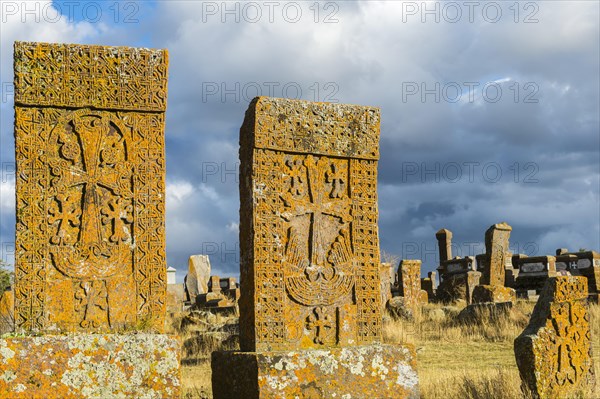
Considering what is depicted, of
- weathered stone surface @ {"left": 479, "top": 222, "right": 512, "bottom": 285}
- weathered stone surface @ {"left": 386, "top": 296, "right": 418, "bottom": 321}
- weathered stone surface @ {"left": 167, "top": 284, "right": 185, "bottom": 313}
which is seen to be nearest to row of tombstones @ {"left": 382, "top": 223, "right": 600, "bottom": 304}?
weathered stone surface @ {"left": 479, "top": 222, "right": 512, "bottom": 285}

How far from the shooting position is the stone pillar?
28359 millimetres

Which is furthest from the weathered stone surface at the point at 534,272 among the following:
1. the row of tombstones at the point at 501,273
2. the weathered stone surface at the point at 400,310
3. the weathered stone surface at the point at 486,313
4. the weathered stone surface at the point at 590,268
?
the weathered stone surface at the point at 486,313

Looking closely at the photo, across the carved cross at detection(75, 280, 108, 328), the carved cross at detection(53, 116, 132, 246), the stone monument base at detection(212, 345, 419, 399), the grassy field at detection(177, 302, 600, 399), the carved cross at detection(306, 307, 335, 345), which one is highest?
the carved cross at detection(53, 116, 132, 246)

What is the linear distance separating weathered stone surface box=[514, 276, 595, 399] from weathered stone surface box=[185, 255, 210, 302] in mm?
19101

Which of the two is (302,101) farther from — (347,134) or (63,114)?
(63,114)

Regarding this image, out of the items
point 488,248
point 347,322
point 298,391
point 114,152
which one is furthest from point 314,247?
point 488,248

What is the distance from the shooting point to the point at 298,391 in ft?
17.3

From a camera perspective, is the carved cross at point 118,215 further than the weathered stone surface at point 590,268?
No

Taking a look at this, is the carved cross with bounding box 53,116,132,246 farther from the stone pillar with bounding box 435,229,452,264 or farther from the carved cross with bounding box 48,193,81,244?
the stone pillar with bounding box 435,229,452,264

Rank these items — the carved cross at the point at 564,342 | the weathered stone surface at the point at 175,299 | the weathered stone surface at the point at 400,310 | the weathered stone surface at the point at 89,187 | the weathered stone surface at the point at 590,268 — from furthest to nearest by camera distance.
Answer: the weathered stone surface at the point at 590,268 < the weathered stone surface at the point at 175,299 < the weathered stone surface at the point at 400,310 < the carved cross at the point at 564,342 < the weathered stone surface at the point at 89,187

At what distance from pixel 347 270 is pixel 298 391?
3.33 ft

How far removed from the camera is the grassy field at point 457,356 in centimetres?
695

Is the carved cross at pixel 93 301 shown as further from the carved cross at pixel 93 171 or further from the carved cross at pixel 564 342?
the carved cross at pixel 564 342

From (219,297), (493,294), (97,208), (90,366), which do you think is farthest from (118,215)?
(219,297)
